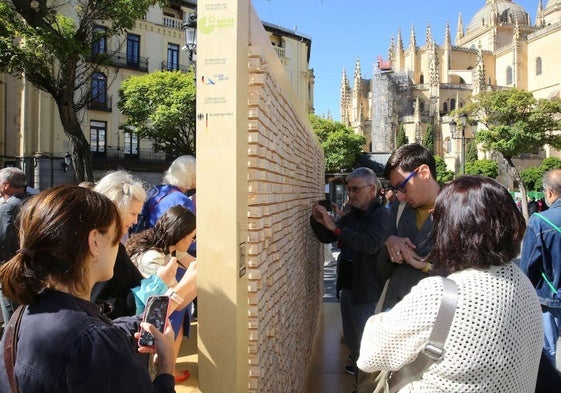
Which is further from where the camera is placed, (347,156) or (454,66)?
(454,66)


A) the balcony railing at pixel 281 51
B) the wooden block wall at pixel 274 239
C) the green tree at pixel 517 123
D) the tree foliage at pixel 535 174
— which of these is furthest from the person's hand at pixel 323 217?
the tree foliage at pixel 535 174

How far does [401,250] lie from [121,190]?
1.76m

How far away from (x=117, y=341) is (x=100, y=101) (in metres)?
29.6

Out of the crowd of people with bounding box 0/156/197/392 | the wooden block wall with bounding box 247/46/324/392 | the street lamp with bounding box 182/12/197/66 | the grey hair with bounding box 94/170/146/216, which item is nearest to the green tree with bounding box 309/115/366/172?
the street lamp with bounding box 182/12/197/66

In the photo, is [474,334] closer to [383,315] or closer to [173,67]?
[383,315]

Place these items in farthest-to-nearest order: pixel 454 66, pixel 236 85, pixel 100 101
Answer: pixel 454 66 < pixel 100 101 < pixel 236 85

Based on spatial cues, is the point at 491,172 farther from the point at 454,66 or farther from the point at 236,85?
the point at 236,85

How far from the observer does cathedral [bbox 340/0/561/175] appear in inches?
2304

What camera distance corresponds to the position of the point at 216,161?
2.16 metres

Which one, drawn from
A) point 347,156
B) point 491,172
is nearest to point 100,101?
point 347,156

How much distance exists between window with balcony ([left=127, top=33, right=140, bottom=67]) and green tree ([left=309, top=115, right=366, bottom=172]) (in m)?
16.5

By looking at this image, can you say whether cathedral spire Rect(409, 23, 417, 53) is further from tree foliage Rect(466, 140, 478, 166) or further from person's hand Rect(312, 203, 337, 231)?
person's hand Rect(312, 203, 337, 231)

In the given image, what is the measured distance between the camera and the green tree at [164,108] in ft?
75.1

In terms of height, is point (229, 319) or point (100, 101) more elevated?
point (100, 101)
